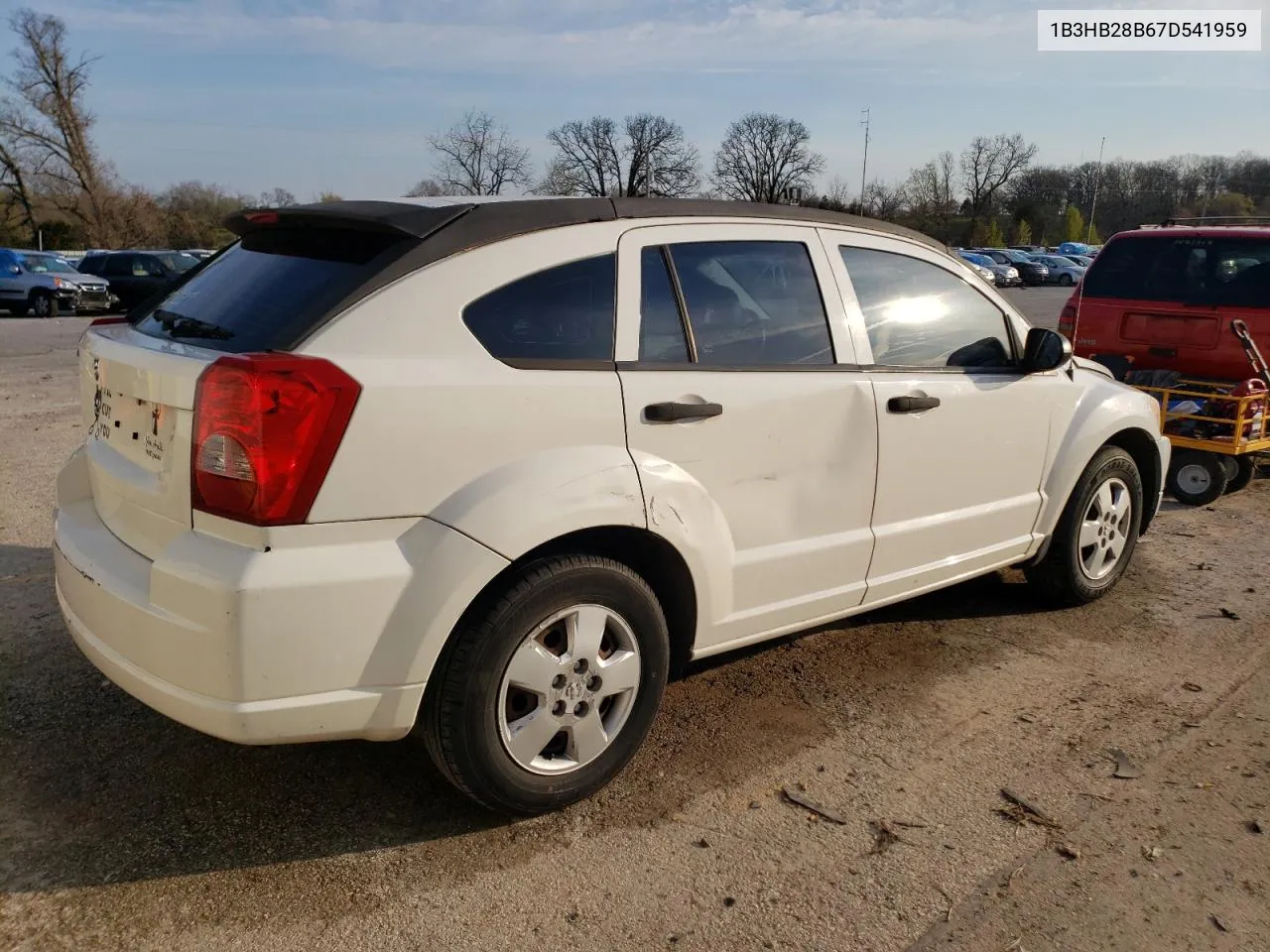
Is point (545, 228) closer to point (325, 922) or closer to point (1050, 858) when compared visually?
point (325, 922)

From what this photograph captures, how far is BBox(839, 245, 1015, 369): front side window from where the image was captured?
3.85m

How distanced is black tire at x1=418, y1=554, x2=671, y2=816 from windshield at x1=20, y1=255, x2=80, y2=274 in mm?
25816

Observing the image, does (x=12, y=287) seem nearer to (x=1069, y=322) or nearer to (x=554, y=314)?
(x=1069, y=322)

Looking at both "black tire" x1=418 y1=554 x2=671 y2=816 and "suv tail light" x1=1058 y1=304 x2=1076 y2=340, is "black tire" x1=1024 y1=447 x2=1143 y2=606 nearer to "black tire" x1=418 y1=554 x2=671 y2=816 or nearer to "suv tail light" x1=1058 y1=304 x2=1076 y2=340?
"black tire" x1=418 y1=554 x2=671 y2=816

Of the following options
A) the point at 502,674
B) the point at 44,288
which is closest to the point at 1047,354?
the point at 502,674

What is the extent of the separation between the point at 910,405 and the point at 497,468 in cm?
176

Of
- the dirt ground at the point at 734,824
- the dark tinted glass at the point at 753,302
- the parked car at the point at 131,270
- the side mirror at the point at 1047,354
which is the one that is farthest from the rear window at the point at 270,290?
the parked car at the point at 131,270

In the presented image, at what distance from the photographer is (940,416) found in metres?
3.93

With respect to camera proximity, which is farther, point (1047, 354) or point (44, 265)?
point (44, 265)

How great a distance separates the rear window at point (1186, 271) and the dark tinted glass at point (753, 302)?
5643mm

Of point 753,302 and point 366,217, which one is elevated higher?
point 366,217

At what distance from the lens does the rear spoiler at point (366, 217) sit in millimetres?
2834

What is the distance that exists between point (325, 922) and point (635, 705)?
1.06 m

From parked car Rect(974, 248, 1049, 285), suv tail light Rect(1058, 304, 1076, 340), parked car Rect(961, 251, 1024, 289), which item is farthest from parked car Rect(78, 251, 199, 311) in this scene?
parked car Rect(974, 248, 1049, 285)
